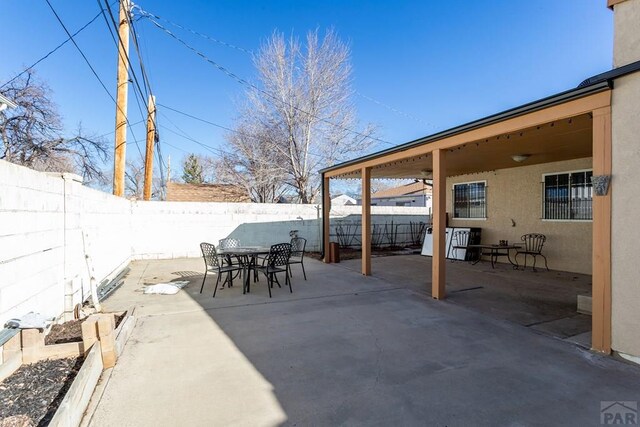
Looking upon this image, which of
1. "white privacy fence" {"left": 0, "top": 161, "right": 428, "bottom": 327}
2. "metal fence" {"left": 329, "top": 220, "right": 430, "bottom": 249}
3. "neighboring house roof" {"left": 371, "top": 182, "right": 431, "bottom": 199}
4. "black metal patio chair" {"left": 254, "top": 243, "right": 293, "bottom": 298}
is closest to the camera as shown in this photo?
"white privacy fence" {"left": 0, "top": 161, "right": 428, "bottom": 327}

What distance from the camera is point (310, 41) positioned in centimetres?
1530

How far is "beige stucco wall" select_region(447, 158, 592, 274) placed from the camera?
7016 mm

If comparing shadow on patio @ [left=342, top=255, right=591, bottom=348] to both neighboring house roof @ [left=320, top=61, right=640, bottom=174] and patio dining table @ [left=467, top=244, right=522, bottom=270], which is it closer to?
patio dining table @ [left=467, top=244, right=522, bottom=270]

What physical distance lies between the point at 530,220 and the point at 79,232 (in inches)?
350

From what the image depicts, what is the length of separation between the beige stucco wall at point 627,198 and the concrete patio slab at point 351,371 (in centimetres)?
38

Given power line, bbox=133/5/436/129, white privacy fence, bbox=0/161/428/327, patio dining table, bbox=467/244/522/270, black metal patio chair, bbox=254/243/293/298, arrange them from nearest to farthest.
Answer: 1. white privacy fence, bbox=0/161/428/327
2. black metal patio chair, bbox=254/243/293/298
3. patio dining table, bbox=467/244/522/270
4. power line, bbox=133/5/436/129

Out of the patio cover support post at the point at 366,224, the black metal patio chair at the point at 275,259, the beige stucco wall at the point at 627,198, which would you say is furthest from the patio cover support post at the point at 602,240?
the patio cover support post at the point at 366,224

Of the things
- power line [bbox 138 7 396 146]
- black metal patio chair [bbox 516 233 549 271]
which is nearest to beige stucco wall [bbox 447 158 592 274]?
black metal patio chair [bbox 516 233 549 271]

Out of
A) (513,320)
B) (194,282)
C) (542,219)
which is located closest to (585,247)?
(542,219)

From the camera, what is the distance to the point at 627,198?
9.25 ft

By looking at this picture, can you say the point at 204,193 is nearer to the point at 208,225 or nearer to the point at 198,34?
the point at 208,225

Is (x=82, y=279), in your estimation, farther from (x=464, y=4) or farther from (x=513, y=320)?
(x=464, y=4)

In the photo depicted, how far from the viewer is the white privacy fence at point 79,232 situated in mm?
2689

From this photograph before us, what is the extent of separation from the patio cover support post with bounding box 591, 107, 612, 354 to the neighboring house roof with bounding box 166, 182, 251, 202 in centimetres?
1491
